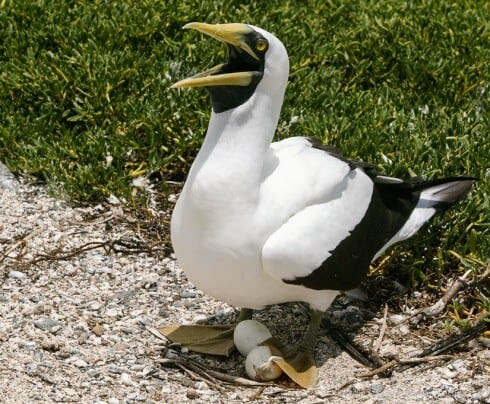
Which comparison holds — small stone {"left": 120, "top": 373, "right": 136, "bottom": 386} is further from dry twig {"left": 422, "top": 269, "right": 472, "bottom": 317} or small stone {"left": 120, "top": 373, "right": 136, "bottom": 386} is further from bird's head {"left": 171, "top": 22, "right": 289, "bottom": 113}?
dry twig {"left": 422, "top": 269, "right": 472, "bottom": 317}

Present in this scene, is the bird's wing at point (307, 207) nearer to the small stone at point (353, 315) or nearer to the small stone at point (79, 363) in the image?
the small stone at point (353, 315)

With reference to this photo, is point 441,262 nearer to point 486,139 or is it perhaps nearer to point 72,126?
point 486,139

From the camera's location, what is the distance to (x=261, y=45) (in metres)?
4.30

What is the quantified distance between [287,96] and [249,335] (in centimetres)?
226

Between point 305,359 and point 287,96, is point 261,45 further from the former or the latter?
point 287,96

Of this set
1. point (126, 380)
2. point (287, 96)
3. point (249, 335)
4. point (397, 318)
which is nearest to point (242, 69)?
point (249, 335)

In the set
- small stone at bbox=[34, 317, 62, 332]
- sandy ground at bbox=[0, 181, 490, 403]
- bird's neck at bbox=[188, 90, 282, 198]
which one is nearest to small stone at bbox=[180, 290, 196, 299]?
sandy ground at bbox=[0, 181, 490, 403]

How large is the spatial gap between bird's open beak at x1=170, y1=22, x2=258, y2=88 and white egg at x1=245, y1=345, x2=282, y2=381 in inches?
48.3

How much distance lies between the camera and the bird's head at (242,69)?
4.24 metres

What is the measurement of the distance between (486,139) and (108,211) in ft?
7.34

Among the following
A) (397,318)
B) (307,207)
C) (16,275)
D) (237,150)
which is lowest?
(16,275)

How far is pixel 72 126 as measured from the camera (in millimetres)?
6684

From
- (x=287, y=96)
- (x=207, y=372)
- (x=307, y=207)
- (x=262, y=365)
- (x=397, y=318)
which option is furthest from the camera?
(x=287, y=96)

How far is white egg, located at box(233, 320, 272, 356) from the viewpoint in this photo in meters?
4.81
